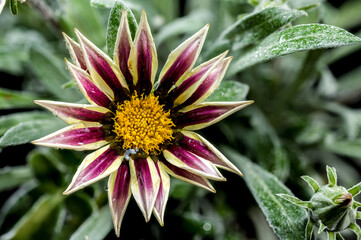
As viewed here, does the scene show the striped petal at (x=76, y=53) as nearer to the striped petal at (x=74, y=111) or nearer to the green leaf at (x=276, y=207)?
the striped petal at (x=74, y=111)

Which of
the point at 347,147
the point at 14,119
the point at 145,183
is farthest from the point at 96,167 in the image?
the point at 347,147

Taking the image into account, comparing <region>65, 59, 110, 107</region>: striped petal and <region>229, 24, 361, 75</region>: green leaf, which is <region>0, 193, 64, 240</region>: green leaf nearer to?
<region>65, 59, 110, 107</region>: striped petal

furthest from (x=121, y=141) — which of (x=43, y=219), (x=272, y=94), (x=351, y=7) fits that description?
(x=351, y=7)

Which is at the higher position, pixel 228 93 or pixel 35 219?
pixel 228 93

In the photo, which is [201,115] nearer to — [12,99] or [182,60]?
[182,60]

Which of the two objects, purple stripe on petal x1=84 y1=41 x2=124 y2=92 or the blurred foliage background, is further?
the blurred foliage background

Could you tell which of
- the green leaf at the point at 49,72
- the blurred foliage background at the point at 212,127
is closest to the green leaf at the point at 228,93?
the blurred foliage background at the point at 212,127

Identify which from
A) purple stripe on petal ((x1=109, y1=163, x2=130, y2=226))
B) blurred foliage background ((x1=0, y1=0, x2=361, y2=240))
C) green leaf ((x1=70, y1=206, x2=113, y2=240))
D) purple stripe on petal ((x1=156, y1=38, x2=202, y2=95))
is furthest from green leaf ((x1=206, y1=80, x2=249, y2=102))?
green leaf ((x1=70, y1=206, x2=113, y2=240))
